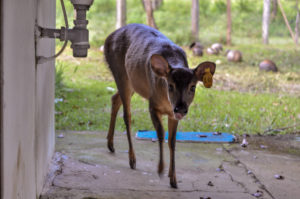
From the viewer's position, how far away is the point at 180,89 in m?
3.42

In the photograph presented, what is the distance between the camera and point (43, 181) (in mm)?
3488

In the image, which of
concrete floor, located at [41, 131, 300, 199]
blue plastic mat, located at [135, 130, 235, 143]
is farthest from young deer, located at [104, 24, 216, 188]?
blue plastic mat, located at [135, 130, 235, 143]

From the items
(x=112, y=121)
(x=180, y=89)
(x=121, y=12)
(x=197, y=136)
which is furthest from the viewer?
(x=121, y=12)

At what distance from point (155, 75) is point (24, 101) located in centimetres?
164

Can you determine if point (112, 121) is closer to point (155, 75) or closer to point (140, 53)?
point (140, 53)

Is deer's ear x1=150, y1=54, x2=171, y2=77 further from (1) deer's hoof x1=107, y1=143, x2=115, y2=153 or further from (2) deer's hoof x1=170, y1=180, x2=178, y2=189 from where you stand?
(1) deer's hoof x1=107, y1=143, x2=115, y2=153

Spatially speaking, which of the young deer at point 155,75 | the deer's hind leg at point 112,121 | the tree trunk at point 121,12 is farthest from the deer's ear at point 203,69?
the tree trunk at point 121,12

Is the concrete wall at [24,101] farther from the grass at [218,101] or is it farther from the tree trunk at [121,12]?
the tree trunk at [121,12]

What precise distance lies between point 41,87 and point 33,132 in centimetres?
55

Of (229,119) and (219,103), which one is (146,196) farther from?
(219,103)

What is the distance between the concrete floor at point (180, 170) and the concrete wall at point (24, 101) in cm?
40

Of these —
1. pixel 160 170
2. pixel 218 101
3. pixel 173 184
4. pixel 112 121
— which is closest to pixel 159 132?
pixel 160 170

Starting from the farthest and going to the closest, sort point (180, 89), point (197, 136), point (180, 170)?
point (197, 136), point (180, 170), point (180, 89)

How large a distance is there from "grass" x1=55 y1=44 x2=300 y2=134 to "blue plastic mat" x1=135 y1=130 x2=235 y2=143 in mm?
381
